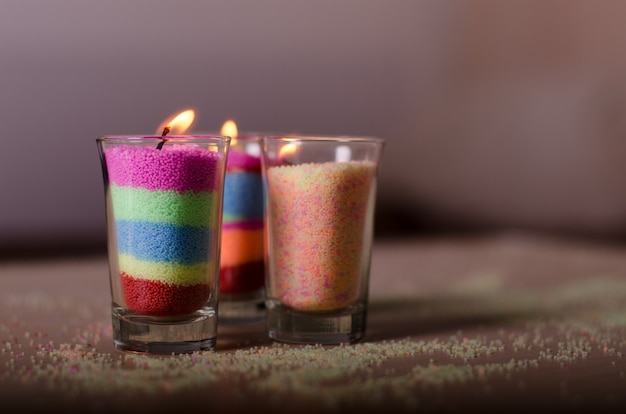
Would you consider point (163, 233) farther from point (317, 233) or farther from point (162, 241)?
point (317, 233)

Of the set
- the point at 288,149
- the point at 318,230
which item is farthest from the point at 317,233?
the point at 288,149

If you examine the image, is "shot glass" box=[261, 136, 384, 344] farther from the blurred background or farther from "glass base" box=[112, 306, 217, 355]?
the blurred background

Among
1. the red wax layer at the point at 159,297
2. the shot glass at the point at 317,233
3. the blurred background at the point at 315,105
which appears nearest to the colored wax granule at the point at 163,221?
the red wax layer at the point at 159,297

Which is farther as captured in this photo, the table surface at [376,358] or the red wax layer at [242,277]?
the red wax layer at [242,277]

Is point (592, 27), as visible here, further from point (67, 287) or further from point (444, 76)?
point (67, 287)

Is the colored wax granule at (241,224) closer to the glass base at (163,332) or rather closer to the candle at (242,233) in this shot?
the candle at (242,233)
